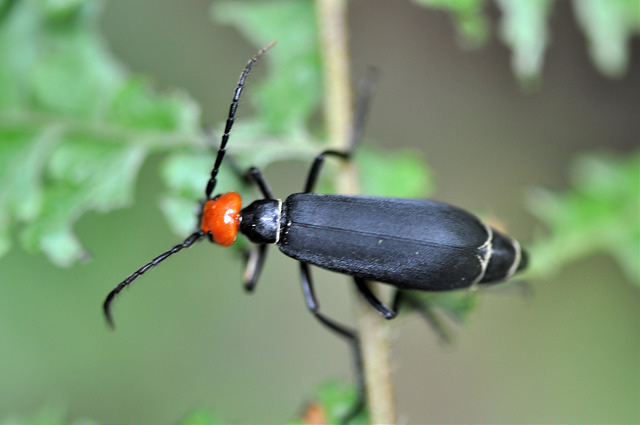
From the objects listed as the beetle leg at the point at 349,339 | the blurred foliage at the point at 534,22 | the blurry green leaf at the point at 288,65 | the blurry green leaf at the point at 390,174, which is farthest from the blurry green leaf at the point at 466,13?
the beetle leg at the point at 349,339

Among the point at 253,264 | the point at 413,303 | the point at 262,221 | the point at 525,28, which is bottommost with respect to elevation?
the point at 413,303

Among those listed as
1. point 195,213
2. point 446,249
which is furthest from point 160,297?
point 446,249

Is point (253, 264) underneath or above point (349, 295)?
above

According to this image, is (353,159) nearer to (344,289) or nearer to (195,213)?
(195,213)

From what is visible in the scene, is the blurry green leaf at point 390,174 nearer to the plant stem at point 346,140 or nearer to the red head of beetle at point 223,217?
the plant stem at point 346,140

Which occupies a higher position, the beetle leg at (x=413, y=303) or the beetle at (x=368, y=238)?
the beetle at (x=368, y=238)

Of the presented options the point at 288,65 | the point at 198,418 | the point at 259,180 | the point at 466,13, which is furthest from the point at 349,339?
the point at 466,13

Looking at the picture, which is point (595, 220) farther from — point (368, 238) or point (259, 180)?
point (259, 180)
